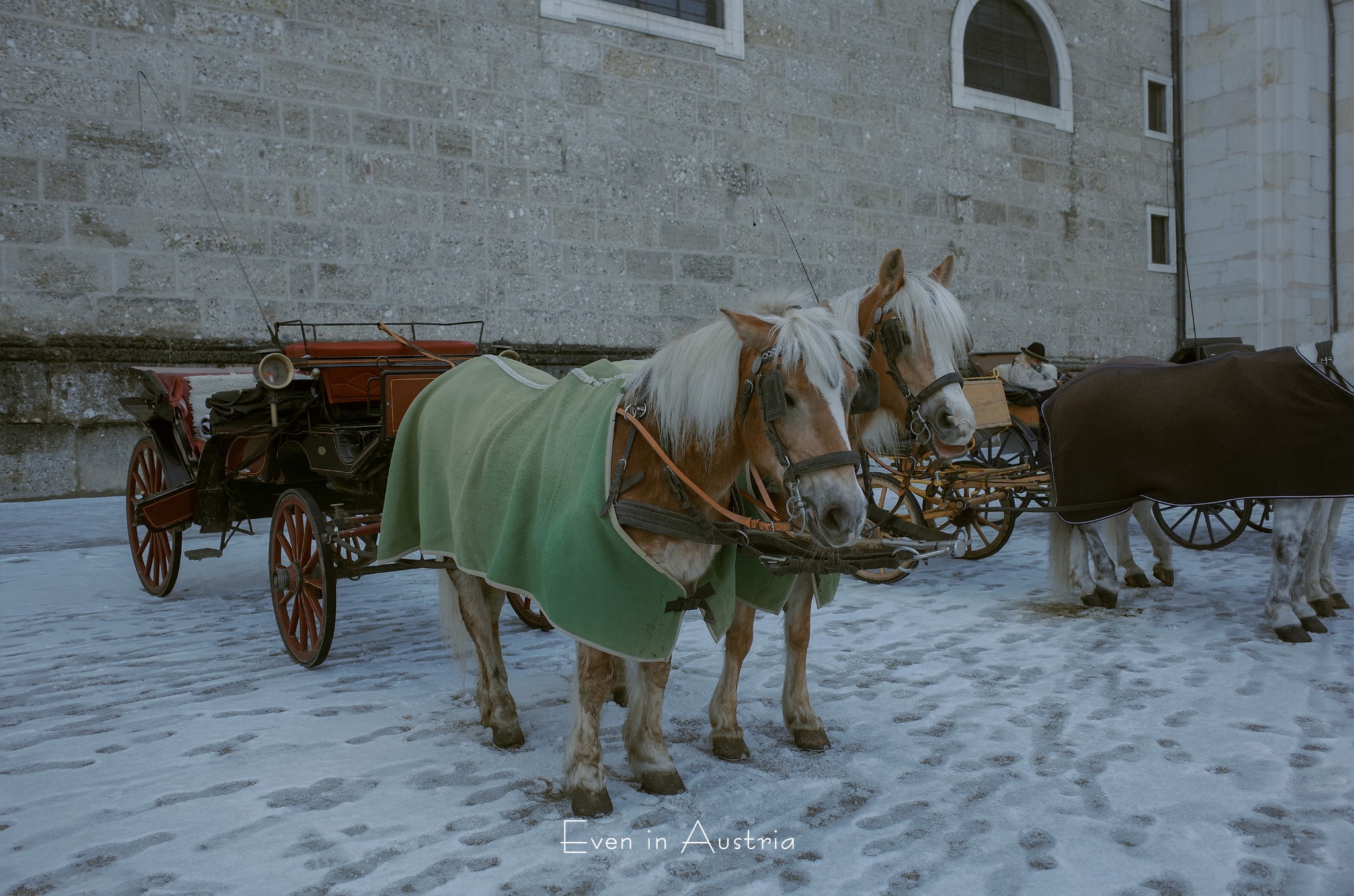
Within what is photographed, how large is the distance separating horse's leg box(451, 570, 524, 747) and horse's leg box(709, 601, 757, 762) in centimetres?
70

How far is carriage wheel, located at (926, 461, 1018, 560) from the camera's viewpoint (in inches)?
218

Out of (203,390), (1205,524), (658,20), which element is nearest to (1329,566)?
(1205,524)

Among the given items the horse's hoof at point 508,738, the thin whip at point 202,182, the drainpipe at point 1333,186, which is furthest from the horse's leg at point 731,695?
the drainpipe at point 1333,186

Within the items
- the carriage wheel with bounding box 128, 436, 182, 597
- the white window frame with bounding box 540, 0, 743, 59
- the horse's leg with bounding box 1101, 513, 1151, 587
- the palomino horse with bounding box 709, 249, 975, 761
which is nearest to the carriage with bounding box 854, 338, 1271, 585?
the horse's leg with bounding box 1101, 513, 1151, 587

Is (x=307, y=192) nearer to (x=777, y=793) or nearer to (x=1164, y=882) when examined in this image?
(x=777, y=793)

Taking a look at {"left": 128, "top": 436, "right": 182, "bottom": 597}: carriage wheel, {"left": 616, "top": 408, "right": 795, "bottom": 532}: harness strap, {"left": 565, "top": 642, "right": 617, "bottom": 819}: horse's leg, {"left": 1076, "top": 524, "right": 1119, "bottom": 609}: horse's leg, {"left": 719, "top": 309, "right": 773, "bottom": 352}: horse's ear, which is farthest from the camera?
{"left": 128, "top": 436, "right": 182, "bottom": 597}: carriage wheel

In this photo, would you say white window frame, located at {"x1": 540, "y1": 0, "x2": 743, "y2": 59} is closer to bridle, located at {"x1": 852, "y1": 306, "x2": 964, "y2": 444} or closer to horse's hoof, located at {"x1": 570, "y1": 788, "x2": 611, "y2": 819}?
bridle, located at {"x1": 852, "y1": 306, "x2": 964, "y2": 444}

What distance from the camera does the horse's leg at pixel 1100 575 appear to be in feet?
16.8

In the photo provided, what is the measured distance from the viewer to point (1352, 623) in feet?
15.1

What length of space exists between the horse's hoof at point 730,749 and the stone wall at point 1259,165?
13702 millimetres

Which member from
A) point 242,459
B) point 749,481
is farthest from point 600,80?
point 749,481

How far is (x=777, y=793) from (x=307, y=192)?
666cm

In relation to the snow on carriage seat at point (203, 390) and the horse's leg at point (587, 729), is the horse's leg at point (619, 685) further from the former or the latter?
the snow on carriage seat at point (203, 390)

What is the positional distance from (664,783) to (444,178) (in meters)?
6.66
